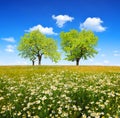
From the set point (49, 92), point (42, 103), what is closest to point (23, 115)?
point (42, 103)

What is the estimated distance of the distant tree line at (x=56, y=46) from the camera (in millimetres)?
64750

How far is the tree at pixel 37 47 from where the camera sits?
65750 mm

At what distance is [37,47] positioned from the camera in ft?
218

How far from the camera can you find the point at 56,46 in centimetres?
6762

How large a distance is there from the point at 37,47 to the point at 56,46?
181 inches

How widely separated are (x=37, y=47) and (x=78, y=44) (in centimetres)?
988

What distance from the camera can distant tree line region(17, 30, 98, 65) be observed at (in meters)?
64.8

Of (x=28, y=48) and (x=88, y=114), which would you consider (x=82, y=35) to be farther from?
(x=88, y=114)

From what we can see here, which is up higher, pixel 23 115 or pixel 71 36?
pixel 71 36

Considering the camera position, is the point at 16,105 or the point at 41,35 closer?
the point at 16,105

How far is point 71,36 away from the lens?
67.2 metres

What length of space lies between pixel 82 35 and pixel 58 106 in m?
57.3

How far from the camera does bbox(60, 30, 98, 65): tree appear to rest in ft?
211

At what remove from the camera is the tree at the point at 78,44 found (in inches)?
2534
